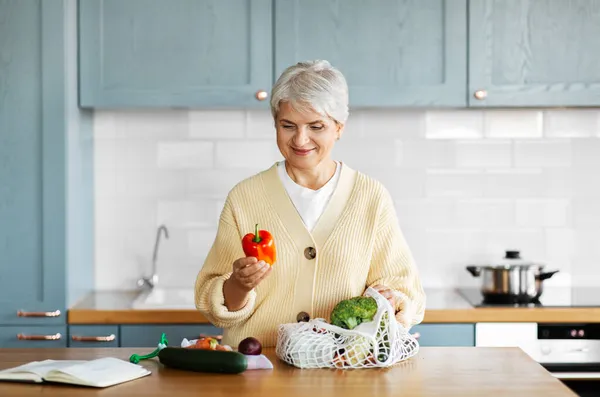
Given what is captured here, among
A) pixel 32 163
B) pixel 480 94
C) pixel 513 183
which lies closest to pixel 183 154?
pixel 32 163

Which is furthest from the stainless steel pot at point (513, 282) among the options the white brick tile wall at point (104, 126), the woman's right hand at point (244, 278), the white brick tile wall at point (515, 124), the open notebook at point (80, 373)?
the open notebook at point (80, 373)

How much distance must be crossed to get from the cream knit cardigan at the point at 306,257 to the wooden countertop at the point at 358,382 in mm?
259

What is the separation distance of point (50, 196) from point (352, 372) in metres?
1.79

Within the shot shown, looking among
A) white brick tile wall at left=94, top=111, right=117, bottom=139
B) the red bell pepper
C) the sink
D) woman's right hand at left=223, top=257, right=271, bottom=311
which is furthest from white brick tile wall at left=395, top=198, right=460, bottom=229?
the red bell pepper

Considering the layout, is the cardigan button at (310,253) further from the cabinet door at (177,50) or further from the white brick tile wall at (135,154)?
the white brick tile wall at (135,154)

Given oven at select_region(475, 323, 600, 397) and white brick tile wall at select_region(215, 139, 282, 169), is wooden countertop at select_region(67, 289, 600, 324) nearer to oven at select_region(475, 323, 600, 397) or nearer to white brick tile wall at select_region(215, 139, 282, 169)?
oven at select_region(475, 323, 600, 397)

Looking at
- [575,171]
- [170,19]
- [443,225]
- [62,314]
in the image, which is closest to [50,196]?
[62,314]

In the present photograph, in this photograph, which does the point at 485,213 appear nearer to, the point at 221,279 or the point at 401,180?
the point at 401,180

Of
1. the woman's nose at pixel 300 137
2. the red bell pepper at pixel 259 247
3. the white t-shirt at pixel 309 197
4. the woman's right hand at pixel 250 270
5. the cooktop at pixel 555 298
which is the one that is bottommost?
the cooktop at pixel 555 298

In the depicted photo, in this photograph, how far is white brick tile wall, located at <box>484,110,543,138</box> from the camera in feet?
12.8

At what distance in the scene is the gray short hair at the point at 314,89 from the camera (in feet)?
7.61

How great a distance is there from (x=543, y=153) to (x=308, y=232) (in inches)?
72.9

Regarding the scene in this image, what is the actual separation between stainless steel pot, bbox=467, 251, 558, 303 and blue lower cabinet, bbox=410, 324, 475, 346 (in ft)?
0.67

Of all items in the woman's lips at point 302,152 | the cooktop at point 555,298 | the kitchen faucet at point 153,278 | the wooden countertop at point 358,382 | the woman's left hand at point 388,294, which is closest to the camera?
the wooden countertop at point 358,382
